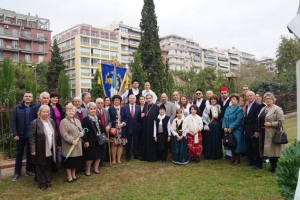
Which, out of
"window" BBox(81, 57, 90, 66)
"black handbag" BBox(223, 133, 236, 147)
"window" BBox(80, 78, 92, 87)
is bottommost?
"black handbag" BBox(223, 133, 236, 147)

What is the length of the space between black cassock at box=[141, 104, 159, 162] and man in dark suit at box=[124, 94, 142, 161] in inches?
7.9

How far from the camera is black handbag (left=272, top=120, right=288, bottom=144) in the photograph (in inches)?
209

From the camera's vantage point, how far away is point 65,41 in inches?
2158

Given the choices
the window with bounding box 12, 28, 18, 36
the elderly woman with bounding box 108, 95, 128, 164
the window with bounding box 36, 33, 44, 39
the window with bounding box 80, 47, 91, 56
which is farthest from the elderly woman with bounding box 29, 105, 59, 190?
the window with bounding box 36, 33, 44, 39

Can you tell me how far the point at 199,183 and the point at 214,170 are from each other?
3.55 ft

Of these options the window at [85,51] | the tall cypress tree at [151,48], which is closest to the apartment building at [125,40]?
the window at [85,51]

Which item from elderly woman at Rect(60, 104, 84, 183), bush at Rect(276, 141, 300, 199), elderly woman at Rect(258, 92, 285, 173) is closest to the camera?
bush at Rect(276, 141, 300, 199)

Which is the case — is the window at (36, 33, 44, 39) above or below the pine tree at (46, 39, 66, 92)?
above

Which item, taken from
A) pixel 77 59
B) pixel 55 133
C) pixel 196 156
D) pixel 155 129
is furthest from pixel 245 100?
pixel 77 59

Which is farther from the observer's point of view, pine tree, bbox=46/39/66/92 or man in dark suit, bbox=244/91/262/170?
pine tree, bbox=46/39/66/92

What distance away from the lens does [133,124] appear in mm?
7145

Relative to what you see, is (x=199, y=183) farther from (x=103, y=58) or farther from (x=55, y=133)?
(x=103, y=58)

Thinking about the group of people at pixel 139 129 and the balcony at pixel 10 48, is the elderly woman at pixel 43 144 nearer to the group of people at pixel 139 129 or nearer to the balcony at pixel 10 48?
the group of people at pixel 139 129

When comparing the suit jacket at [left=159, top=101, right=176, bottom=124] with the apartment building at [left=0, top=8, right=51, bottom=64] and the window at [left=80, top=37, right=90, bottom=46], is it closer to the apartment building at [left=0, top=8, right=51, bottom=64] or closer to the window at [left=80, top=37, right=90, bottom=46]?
the window at [left=80, top=37, right=90, bottom=46]
